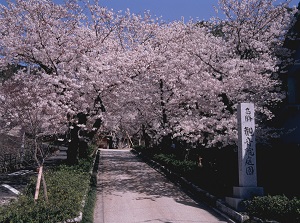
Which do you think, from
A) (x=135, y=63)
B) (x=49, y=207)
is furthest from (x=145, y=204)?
(x=135, y=63)

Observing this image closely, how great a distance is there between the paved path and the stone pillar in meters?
0.93

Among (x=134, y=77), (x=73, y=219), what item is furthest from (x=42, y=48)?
(x=73, y=219)

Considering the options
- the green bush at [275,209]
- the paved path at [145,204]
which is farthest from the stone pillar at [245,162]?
the paved path at [145,204]

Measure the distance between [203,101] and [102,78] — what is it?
6.09 m

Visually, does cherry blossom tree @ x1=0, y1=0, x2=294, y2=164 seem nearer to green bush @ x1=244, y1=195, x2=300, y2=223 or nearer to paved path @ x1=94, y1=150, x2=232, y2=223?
paved path @ x1=94, y1=150, x2=232, y2=223

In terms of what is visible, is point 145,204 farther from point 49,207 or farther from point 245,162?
point 49,207

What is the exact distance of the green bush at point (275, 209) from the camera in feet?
28.6

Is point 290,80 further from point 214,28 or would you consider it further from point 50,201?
point 50,201

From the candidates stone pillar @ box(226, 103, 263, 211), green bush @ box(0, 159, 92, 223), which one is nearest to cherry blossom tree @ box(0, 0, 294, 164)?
stone pillar @ box(226, 103, 263, 211)

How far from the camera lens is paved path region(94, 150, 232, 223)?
10562mm

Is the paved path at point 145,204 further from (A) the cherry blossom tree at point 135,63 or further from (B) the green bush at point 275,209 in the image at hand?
(A) the cherry blossom tree at point 135,63

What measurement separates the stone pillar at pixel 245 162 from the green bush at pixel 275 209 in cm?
60

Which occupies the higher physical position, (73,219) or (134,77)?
(134,77)

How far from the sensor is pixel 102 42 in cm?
1675
